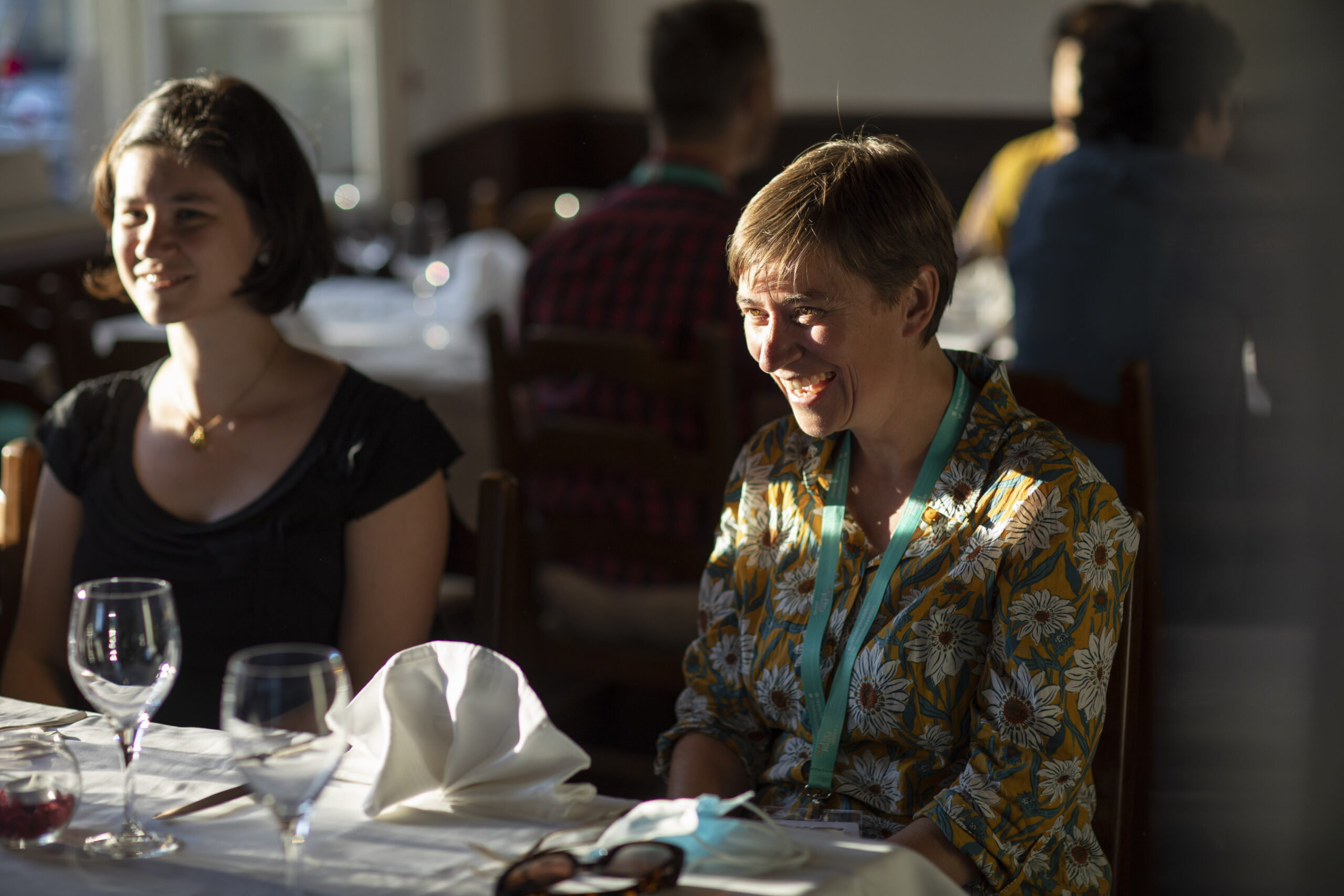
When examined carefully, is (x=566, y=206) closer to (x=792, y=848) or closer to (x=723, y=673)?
(x=723, y=673)

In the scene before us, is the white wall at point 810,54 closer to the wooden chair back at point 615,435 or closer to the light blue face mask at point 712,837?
the wooden chair back at point 615,435

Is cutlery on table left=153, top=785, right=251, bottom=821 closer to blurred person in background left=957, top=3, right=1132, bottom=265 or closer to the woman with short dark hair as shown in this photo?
the woman with short dark hair

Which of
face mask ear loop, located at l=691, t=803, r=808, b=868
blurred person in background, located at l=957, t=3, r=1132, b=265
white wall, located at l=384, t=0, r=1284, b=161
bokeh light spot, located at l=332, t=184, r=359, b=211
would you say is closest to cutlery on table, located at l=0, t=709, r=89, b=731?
face mask ear loop, located at l=691, t=803, r=808, b=868

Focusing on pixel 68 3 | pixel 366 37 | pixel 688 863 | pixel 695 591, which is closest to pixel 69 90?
pixel 68 3

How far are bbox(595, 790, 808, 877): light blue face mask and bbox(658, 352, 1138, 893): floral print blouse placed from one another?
311 millimetres

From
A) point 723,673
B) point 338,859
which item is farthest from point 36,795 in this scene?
point 723,673

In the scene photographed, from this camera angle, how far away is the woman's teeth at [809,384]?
4.43 feet

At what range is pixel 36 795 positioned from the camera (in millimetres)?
1086

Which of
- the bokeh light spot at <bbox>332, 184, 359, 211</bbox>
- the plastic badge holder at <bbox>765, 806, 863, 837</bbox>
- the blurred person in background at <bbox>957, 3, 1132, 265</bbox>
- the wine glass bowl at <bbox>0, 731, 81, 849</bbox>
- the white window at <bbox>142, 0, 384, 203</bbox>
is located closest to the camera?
the wine glass bowl at <bbox>0, 731, 81, 849</bbox>

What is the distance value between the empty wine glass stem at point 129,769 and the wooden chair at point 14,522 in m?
0.83

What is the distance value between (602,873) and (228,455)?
3.42 feet

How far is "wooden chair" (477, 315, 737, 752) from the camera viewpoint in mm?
2336

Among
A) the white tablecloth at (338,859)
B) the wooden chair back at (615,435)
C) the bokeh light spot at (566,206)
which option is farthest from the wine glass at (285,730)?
the bokeh light spot at (566,206)

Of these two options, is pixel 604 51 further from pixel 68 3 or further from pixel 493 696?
pixel 493 696
